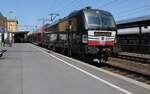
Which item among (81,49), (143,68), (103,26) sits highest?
(103,26)

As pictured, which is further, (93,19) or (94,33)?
(93,19)

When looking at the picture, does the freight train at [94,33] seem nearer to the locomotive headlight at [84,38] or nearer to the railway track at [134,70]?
the locomotive headlight at [84,38]

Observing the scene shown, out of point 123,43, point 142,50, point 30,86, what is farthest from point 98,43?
point 123,43

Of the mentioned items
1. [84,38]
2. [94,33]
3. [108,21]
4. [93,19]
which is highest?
[93,19]

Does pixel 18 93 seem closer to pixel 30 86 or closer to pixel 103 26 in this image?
pixel 30 86

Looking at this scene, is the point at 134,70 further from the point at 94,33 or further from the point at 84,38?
the point at 84,38

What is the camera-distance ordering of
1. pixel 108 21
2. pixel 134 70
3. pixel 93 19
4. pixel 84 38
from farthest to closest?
pixel 108 21, pixel 93 19, pixel 84 38, pixel 134 70

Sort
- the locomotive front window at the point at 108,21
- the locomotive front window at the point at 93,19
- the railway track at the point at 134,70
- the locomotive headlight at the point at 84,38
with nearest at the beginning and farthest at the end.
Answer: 1. the railway track at the point at 134,70
2. the locomotive headlight at the point at 84,38
3. the locomotive front window at the point at 93,19
4. the locomotive front window at the point at 108,21

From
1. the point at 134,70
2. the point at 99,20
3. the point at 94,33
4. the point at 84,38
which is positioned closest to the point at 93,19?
the point at 99,20

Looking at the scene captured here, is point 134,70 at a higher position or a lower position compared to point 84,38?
lower

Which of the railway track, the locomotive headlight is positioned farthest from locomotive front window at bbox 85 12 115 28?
the railway track

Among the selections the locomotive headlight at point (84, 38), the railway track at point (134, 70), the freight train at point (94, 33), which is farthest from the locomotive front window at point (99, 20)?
the railway track at point (134, 70)

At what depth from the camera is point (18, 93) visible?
7.81m

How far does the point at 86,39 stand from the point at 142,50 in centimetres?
1817
